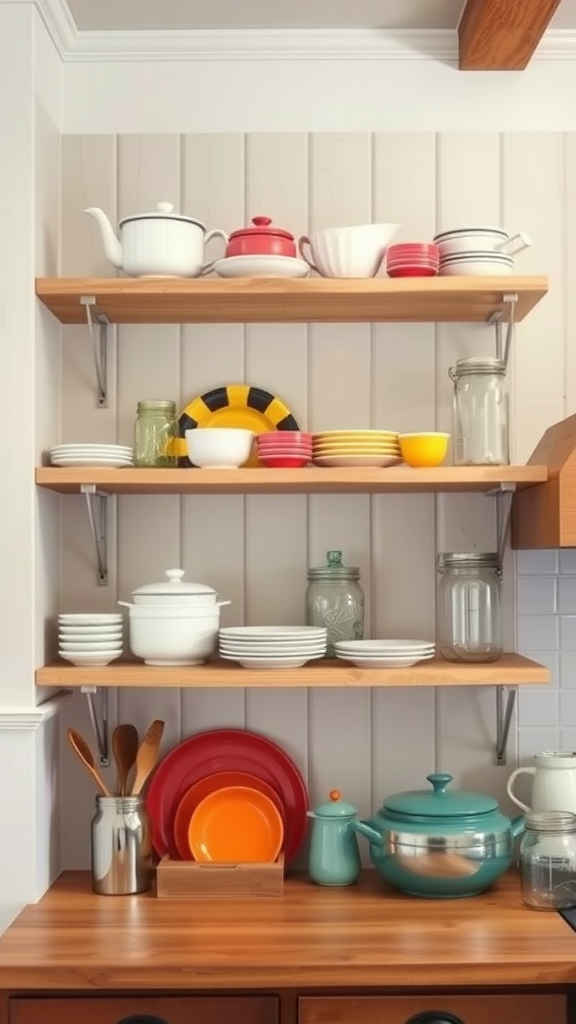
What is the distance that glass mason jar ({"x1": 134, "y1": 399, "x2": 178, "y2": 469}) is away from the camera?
2.34 metres

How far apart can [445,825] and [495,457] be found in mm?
695

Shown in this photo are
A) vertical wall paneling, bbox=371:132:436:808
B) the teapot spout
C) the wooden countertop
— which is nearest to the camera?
the wooden countertop

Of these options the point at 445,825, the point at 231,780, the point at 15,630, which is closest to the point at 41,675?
the point at 15,630

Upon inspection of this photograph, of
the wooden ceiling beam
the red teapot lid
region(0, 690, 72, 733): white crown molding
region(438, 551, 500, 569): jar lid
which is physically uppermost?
the wooden ceiling beam

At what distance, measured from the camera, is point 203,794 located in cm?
237

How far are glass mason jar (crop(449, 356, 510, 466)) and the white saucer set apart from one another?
37 centimetres

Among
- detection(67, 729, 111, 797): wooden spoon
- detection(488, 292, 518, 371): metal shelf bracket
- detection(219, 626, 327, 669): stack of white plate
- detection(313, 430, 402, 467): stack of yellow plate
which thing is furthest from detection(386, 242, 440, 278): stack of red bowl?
detection(67, 729, 111, 797): wooden spoon

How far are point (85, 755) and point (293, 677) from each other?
45 cm

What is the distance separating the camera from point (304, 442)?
7.27 ft

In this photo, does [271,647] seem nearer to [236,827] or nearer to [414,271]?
[236,827]

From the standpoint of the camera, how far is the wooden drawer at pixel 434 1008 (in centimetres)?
191

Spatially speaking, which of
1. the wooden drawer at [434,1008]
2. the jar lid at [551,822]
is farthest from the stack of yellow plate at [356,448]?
the wooden drawer at [434,1008]

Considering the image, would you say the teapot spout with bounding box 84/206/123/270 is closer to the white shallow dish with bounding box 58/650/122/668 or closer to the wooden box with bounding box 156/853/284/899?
the white shallow dish with bounding box 58/650/122/668

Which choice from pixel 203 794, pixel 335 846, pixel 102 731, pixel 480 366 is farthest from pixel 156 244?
pixel 335 846
